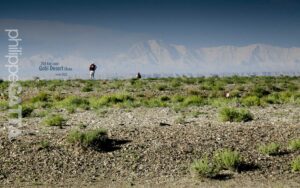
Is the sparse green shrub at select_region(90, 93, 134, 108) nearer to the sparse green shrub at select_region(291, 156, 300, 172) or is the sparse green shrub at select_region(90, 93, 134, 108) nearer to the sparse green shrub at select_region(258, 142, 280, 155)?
the sparse green shrub at select_region(258, 142, 280, 155)

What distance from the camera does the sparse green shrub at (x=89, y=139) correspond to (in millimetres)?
15633

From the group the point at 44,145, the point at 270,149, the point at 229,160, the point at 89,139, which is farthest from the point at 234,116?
the point at 44,145

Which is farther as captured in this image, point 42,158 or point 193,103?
→ point 193,103

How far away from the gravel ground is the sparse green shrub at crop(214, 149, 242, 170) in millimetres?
303

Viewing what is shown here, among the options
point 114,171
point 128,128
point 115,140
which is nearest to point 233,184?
point 114,171

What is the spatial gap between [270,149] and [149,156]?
154 inches

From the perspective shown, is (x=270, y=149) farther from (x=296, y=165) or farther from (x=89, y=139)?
(x=89, y=139)

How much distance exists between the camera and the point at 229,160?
14008mm

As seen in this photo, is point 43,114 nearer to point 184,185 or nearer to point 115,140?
point 115,140

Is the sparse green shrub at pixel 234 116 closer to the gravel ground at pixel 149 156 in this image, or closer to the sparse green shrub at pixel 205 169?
the gravel ground at pixel 149 156

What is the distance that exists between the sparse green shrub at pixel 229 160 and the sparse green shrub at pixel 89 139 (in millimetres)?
3983

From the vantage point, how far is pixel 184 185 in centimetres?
1296

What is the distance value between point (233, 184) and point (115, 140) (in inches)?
194

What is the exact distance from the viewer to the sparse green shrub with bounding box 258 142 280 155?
49.5 ft
